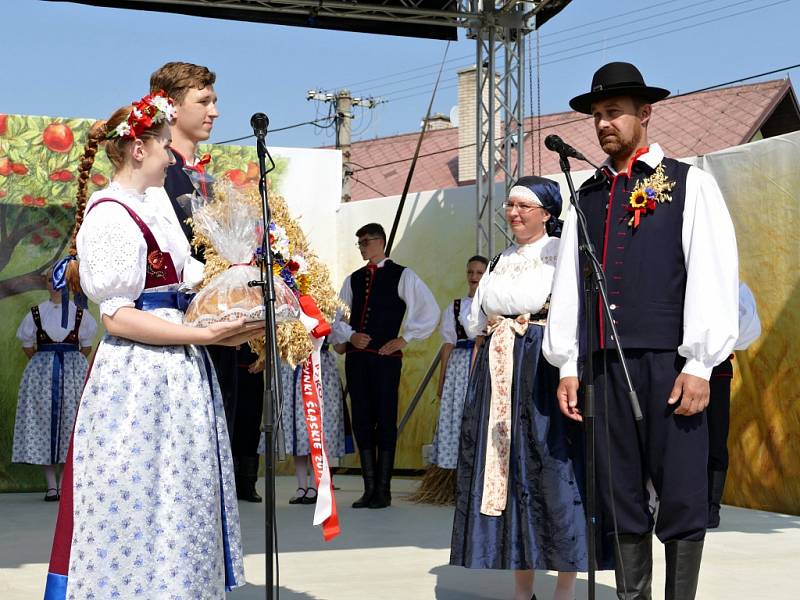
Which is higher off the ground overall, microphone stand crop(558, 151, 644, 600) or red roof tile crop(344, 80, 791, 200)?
red roof tile crop(344, 80, 791, 200)

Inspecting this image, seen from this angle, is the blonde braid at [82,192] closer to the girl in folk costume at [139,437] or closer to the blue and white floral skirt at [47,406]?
the girl in folk costume at [139,437]

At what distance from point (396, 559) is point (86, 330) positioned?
373 centimetres

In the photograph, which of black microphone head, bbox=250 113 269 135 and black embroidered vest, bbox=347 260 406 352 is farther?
black embroidered vest, bbox=347 260 406 352

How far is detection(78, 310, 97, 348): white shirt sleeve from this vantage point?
25.7 feet

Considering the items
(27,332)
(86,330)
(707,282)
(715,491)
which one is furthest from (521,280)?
(27,332)

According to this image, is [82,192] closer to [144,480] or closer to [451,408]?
[144,480]

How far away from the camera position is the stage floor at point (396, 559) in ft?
13.8

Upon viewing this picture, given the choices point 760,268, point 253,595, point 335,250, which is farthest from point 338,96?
point 253,595

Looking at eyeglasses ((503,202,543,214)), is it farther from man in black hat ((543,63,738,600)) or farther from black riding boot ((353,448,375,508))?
black riding boot ((353,448,375,508))

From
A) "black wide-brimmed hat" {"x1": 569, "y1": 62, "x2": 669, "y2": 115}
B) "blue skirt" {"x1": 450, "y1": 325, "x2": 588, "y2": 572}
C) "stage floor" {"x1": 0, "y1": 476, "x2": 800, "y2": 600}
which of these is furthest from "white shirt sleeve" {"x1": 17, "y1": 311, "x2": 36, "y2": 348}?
"black wide-brimmed hat" {"x1": 569, "y1": 62, "x2": 669, "y2": 115}

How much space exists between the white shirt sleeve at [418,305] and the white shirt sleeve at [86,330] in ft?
7.29

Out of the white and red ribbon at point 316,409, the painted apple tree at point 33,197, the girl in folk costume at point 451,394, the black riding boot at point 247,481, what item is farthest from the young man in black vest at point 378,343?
the white and red ribbon at point 316,409

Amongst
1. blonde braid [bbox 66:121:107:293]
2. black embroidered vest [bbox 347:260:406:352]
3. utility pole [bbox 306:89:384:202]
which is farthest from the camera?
utility pole [bbox 306:89:384:202]

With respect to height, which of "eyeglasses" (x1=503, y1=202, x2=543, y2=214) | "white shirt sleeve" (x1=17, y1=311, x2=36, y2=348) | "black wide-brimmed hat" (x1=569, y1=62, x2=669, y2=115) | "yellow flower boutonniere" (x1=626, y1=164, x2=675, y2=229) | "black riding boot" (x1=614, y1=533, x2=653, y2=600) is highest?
"black wide-brimmed hat" (x1=569, y1=62, x2=669, y2=115)
